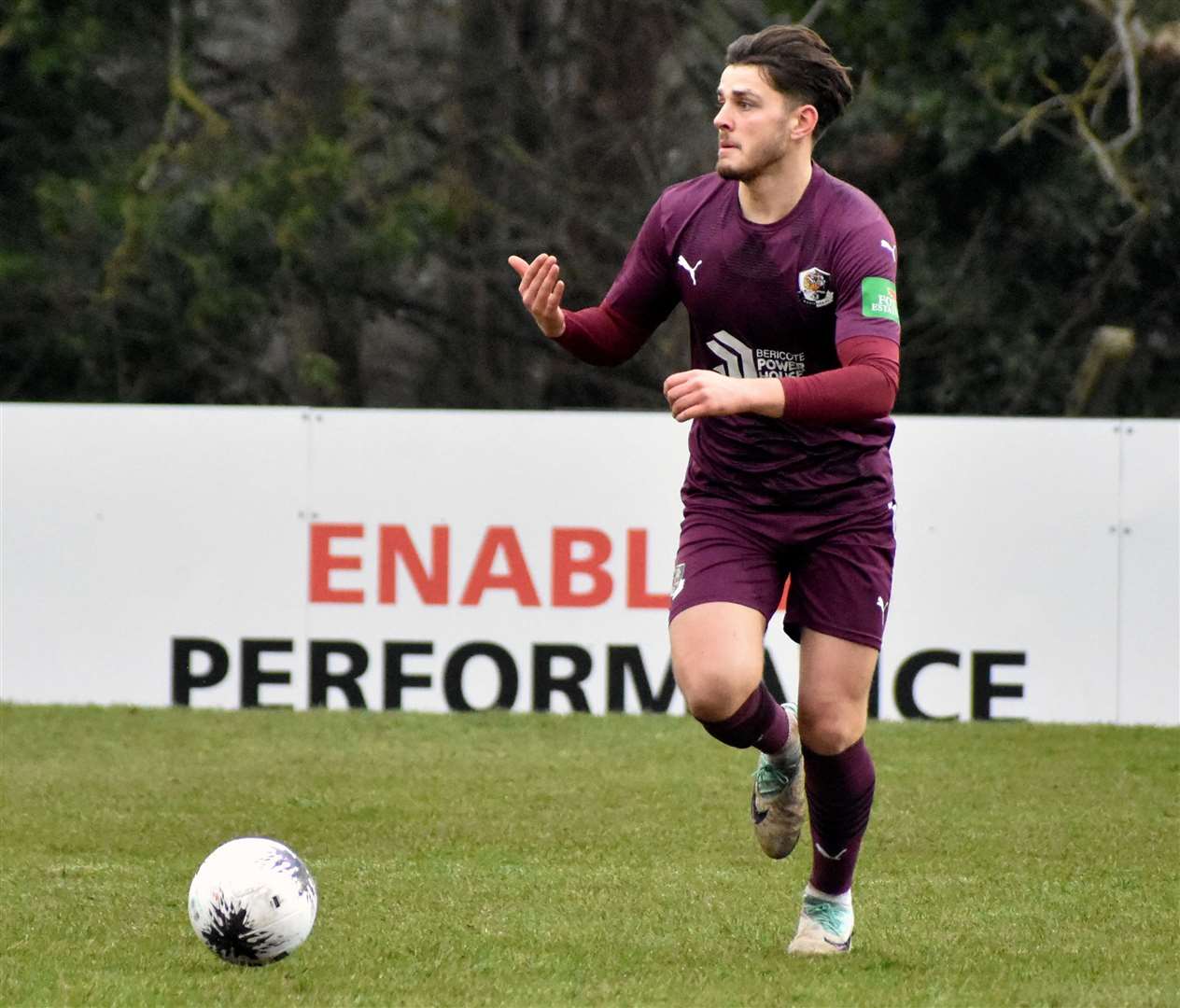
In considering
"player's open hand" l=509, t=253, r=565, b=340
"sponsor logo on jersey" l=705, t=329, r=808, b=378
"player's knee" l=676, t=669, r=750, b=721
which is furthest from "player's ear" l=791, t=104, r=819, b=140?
"player's knee" l=676, t=669, r=750, b=721

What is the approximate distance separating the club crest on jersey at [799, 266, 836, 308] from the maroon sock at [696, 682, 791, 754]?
0.95 metres

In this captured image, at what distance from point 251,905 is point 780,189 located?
209 cm

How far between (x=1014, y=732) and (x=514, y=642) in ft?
8.00

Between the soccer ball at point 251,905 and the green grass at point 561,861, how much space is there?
76mm

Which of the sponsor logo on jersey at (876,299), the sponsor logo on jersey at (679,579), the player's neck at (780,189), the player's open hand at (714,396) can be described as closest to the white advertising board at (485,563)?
the sponsor logo on jersey at (679,579)

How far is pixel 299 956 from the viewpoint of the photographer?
525cm

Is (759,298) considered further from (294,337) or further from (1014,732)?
(294,337)

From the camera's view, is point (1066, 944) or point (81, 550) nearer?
point (1066, 944)

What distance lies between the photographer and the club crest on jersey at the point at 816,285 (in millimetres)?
5074

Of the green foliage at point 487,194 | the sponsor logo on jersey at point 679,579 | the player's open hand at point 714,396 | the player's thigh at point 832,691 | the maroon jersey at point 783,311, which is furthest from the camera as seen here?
the green foliage at point 487,194

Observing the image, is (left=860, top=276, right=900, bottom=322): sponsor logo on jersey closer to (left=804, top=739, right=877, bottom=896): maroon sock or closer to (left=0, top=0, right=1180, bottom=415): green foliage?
(left=804, top=739, right=877, bottom=896): maroon sock

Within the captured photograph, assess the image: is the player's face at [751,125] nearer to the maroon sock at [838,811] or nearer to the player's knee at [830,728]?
the player's knee at [830,728]

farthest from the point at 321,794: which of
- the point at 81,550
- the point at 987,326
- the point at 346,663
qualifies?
the point at 987,326

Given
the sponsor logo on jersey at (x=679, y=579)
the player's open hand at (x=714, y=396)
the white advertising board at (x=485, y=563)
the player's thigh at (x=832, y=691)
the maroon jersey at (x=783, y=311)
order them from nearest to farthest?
the player's open hand at (x=714, y=396)
the maroon jersey at (x=783, y=311)
the player's thigh at (x=832, y=691)
the sponsor logo on jersey at (x=679, y=579)
the white advertising board at (x=485, y=563)
